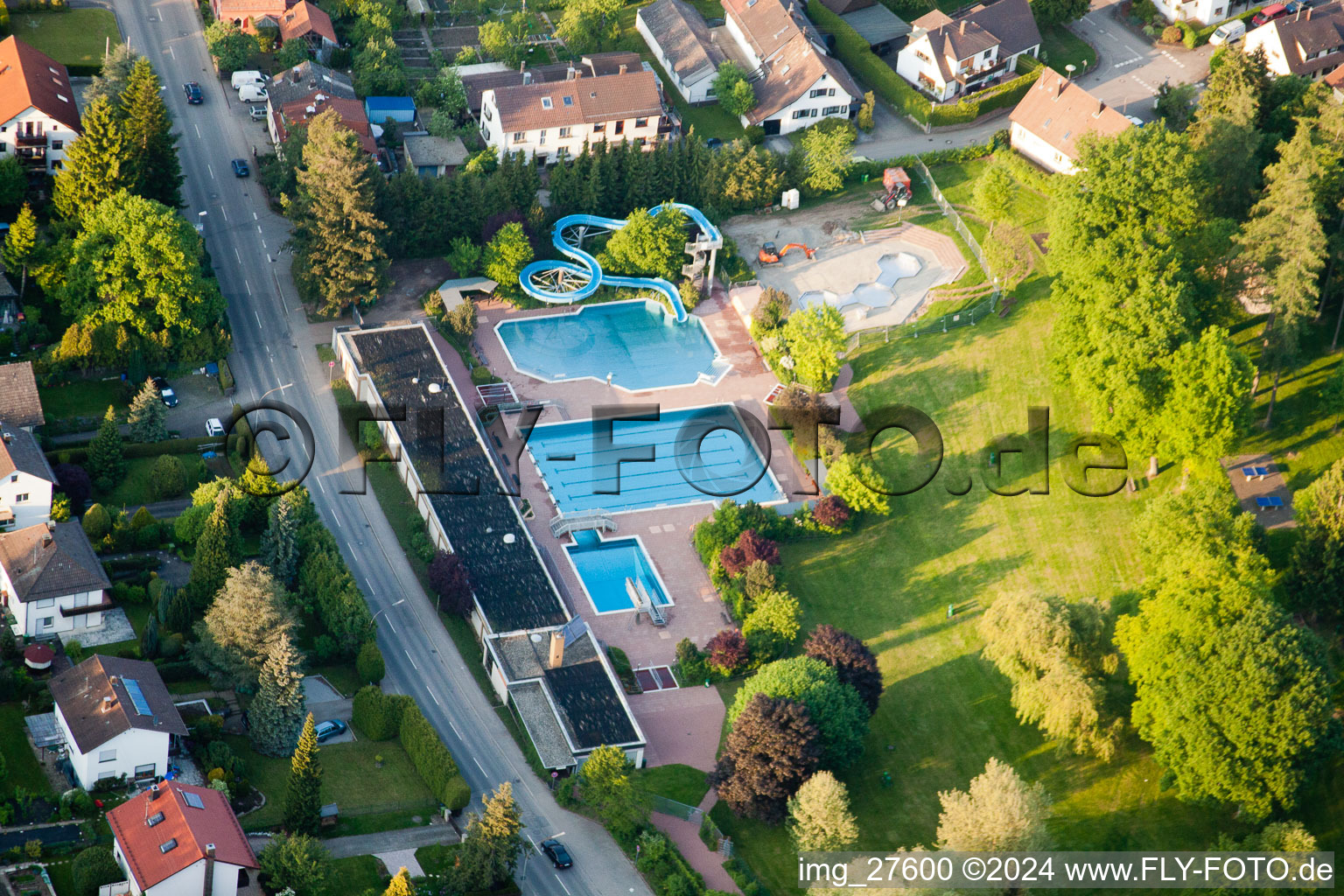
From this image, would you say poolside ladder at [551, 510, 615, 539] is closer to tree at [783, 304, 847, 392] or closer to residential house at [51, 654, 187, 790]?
tree at [783, 304, 847, 392]

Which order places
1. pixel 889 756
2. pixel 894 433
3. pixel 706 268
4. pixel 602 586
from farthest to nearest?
pixel 706 268 → pixel 894 433 → pixel 602 586 → pixel 889 756

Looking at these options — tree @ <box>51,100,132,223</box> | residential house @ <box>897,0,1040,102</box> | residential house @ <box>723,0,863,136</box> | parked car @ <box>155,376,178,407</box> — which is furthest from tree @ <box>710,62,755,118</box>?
parked car @ <box>155,376,178,407</box>

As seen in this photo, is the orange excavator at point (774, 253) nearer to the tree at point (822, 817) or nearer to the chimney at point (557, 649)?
the chimney at point (557, 649)

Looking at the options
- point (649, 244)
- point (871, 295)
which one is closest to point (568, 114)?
point (649, 244)

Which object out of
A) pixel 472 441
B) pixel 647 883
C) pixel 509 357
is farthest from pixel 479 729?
pixel 509 357

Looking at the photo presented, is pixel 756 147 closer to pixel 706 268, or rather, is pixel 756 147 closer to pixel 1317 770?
pixel 706 268
